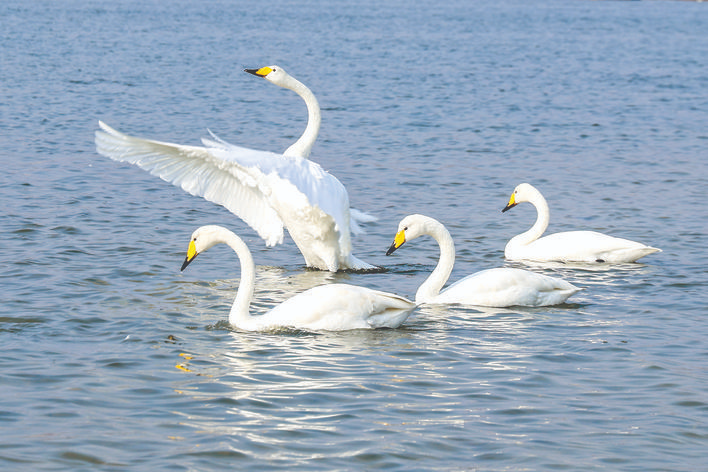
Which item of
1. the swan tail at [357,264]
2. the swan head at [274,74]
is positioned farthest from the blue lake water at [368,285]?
the swan head at [274,74]

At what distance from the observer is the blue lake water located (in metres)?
6.66

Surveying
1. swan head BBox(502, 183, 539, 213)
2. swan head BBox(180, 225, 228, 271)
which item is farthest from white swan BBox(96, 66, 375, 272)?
swan head BBox(502, 183, 539, 213)

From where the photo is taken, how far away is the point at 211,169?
1125cm

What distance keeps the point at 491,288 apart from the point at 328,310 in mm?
1712

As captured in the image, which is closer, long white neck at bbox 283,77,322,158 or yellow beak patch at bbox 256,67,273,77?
long white neck at bbox 283,77,322,158

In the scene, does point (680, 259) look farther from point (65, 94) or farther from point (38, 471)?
point (65, 94)

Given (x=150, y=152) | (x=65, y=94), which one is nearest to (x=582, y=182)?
(x=150, y=152)

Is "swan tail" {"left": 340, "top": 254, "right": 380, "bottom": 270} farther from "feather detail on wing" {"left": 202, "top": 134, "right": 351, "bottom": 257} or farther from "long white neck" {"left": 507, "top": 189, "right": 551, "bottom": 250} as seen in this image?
"long white neck" {"left": 507, "top": 189, "right": 551, "bottom": 250}

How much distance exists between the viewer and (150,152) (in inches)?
428

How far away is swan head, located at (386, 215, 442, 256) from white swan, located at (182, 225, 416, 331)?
47.1 inches

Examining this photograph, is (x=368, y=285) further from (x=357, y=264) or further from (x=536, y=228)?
(x=536, y=228)

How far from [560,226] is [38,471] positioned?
8999mm

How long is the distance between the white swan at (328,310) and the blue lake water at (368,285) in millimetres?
114

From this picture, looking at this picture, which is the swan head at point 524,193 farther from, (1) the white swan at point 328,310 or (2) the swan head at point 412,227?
(1) the white swan at point 328,310
